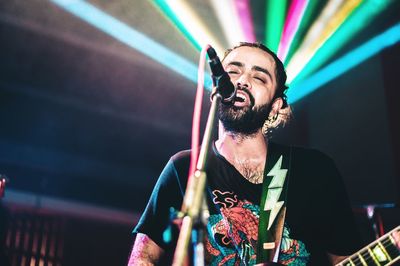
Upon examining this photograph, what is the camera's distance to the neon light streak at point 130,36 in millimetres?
4402

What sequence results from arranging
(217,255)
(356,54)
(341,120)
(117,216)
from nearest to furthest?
(217,255)
(356,54)
(341,120)
(117,216)

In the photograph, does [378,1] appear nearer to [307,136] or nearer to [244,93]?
[307,136]

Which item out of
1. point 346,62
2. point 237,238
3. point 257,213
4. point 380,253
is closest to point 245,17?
point 346,62

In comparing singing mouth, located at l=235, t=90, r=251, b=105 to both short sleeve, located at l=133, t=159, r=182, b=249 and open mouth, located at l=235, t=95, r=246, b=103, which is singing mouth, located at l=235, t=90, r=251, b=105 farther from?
short sleeve, located at l=133, t=159, r=182, b=249

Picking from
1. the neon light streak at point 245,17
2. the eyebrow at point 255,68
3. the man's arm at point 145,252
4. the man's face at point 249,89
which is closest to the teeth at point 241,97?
the man's face at point 249,89

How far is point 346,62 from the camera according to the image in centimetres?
473

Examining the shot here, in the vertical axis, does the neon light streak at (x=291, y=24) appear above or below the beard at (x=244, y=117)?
above

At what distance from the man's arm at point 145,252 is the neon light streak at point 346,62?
236 cm

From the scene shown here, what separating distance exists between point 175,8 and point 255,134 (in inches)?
91.1

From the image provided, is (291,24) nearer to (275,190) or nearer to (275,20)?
(275,20)

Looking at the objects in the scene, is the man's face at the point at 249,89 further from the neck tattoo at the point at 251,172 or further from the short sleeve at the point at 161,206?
the short sleeve at the point at 161,206

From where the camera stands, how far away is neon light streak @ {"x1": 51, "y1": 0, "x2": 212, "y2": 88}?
4.40 m

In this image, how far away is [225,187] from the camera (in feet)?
7.24

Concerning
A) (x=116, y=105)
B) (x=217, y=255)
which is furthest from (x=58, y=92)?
(x=217, y=255)
